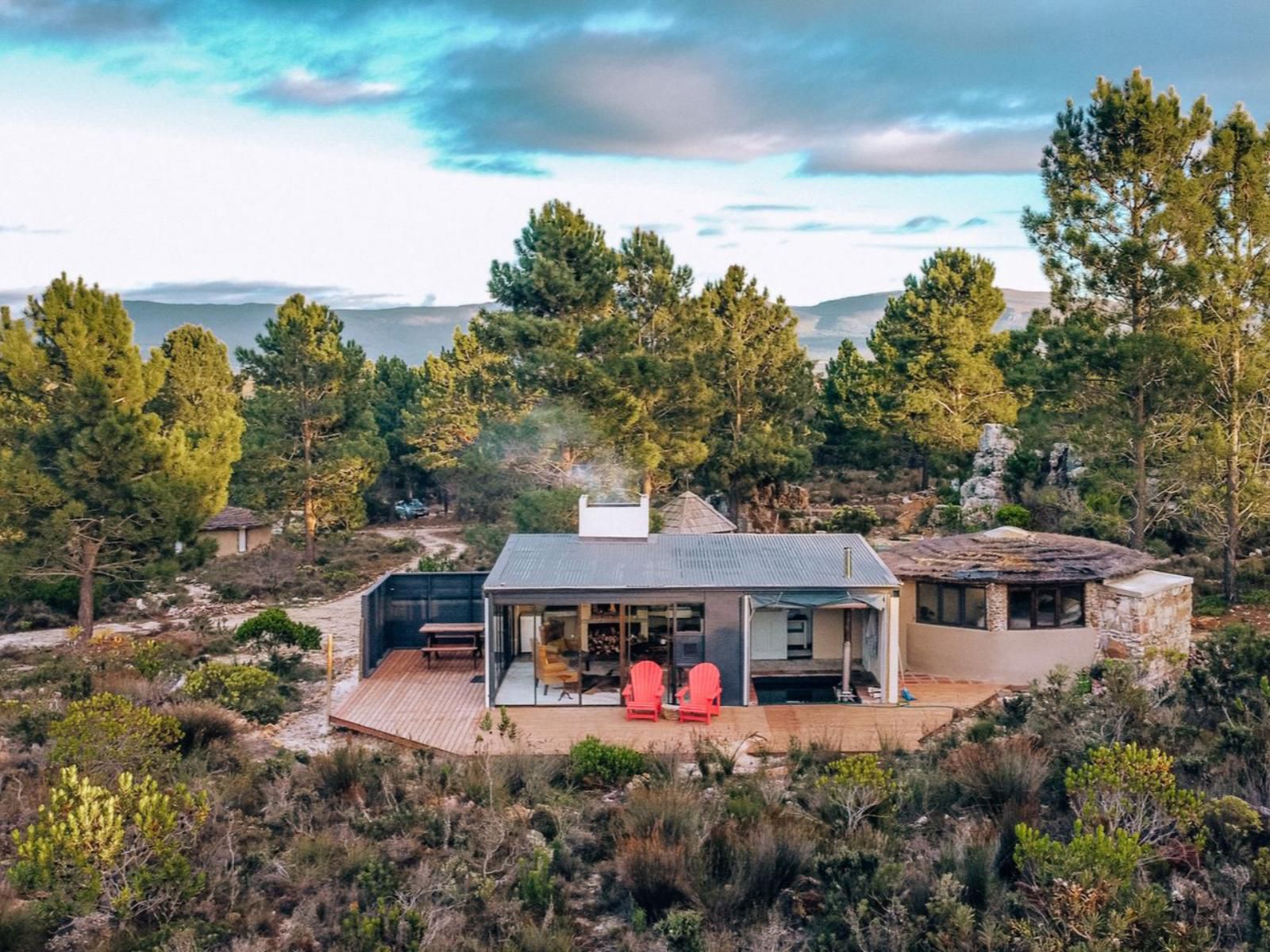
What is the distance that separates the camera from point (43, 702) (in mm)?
13414

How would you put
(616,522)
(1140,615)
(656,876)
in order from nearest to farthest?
(656,876) → (1140,615) → (616,522)

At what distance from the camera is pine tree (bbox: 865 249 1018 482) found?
A: 123 feet

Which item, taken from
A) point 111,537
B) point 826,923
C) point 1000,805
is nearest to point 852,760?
point 1000,805

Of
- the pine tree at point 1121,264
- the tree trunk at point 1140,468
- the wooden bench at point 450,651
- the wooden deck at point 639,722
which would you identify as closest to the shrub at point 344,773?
the wooden deck at point 639,722

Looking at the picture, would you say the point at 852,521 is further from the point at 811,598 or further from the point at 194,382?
the point at 194,382

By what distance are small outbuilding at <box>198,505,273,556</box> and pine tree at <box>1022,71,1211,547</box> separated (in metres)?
24.8

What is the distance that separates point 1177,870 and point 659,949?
4.27m

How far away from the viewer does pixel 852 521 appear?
31828 millimetres

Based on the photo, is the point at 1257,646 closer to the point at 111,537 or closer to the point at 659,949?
the point at 659,949

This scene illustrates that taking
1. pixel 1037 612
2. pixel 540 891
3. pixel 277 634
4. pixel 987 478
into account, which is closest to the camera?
pixel 540 891

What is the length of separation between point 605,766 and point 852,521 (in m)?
21.9

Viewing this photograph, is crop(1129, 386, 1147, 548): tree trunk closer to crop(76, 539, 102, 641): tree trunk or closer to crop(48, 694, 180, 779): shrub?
crop(48, 694, 180, 779): shrub

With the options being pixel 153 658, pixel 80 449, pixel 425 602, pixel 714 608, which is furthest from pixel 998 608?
pixel 80 449

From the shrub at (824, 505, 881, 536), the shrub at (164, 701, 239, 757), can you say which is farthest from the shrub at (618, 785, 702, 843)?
the shrub at (824, 505, 881, 536)
